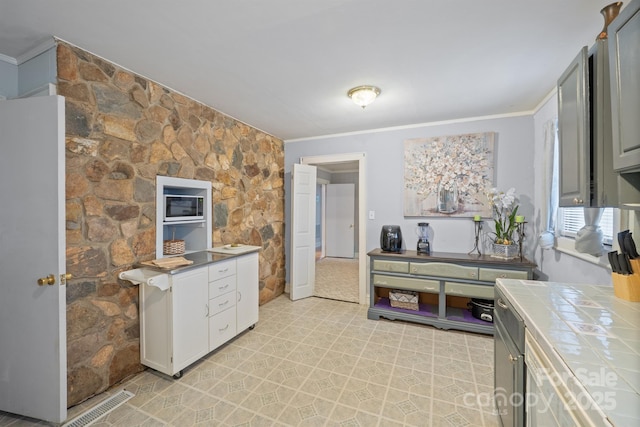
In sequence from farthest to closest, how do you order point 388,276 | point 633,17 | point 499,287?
point 388,276
point 499,287
point 633,17

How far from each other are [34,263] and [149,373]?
118 cm

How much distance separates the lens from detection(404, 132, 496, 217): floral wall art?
3106mm

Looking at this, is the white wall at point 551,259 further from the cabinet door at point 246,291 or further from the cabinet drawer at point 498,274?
the cabinet door at point 246,291

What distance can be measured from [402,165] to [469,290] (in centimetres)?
171

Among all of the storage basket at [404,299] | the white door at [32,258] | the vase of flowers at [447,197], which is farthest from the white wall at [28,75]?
the vase of flowers at [447,197]

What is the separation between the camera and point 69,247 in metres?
1.72

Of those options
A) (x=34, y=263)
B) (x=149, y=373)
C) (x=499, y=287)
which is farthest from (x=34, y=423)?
(x=499, y=287)

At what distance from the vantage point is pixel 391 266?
3092 millimetres

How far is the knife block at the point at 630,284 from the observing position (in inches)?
48.8

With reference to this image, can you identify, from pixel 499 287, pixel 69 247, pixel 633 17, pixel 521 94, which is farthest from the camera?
pixel 521 94

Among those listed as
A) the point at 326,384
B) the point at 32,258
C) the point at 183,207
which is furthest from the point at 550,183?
the point at 32,258

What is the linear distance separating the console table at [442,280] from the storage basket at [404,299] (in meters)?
0.05

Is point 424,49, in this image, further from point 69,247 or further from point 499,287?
point 69,247

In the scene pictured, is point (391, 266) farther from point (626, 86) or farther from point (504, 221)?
point (626, 86)
